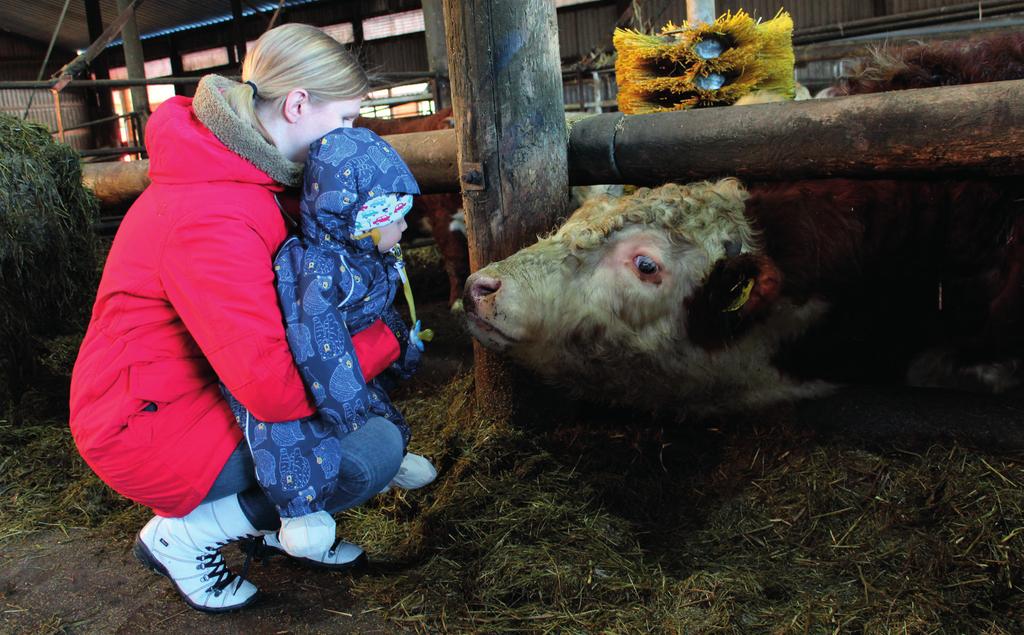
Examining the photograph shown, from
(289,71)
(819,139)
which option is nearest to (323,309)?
(289,71)

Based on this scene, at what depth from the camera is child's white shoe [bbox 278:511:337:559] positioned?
2189 mm

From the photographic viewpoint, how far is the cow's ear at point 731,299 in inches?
116

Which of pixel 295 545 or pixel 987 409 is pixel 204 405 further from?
pixel 987 409

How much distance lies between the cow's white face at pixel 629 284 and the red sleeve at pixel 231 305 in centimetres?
99

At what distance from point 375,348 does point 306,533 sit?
55 cm

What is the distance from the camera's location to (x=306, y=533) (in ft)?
7.21

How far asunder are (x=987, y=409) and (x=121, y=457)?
2.81 m

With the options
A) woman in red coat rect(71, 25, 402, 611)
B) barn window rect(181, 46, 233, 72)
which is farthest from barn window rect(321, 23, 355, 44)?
woman in red coat rect(71, 25, 402, 611)

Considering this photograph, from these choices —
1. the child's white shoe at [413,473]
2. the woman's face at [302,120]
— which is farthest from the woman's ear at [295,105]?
the child's white shoe at [413,473]

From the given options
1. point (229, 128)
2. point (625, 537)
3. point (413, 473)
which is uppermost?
point (229, 128)

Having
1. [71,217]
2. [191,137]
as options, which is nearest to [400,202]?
[191,137]

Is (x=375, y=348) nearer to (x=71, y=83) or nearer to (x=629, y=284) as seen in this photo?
(x=629, y=284)

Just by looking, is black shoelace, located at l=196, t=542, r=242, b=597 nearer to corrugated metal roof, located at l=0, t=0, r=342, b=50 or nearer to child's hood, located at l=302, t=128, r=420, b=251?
child's hood, located at l=302, t=128, r=420, b=251

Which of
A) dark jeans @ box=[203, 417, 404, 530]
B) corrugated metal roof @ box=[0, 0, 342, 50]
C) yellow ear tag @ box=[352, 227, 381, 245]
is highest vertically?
corrugated metal roof @ box=[0, 0, 342, 50]
